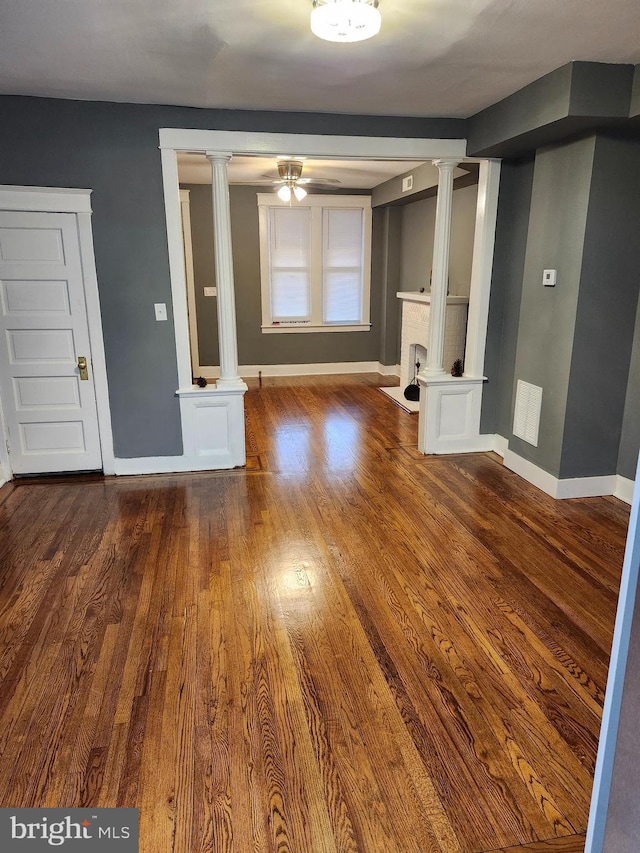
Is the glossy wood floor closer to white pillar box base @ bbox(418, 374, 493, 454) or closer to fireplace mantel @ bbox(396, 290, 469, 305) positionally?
white pillar box base @ bbox(418, 374, 493, 454)

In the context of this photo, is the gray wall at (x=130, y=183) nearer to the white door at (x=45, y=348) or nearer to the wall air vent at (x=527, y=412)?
the white door at (x=45, y=348)

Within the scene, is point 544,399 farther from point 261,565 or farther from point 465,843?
point 465,843

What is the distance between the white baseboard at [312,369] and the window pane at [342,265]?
65cm

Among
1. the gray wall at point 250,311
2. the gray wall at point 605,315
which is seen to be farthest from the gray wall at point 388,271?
the gray wall at point 605,315

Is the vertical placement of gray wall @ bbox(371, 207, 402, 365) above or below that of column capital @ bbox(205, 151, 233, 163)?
below

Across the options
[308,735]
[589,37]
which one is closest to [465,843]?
[308,735]

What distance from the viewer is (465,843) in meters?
1.50

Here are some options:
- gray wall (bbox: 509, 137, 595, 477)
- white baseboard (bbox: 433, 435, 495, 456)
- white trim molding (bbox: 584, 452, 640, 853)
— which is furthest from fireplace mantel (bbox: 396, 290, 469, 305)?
white trim molding (bbox: 584, 452, 640, 853)

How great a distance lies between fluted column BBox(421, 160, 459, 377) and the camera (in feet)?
14.2

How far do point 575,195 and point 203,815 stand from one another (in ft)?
12.2

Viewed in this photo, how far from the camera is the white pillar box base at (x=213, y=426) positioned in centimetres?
418

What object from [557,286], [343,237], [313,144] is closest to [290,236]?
[343,237]

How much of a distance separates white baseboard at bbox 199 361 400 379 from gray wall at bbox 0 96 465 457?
12.2 ft

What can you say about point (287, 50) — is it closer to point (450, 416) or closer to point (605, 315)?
point (605, 315)
